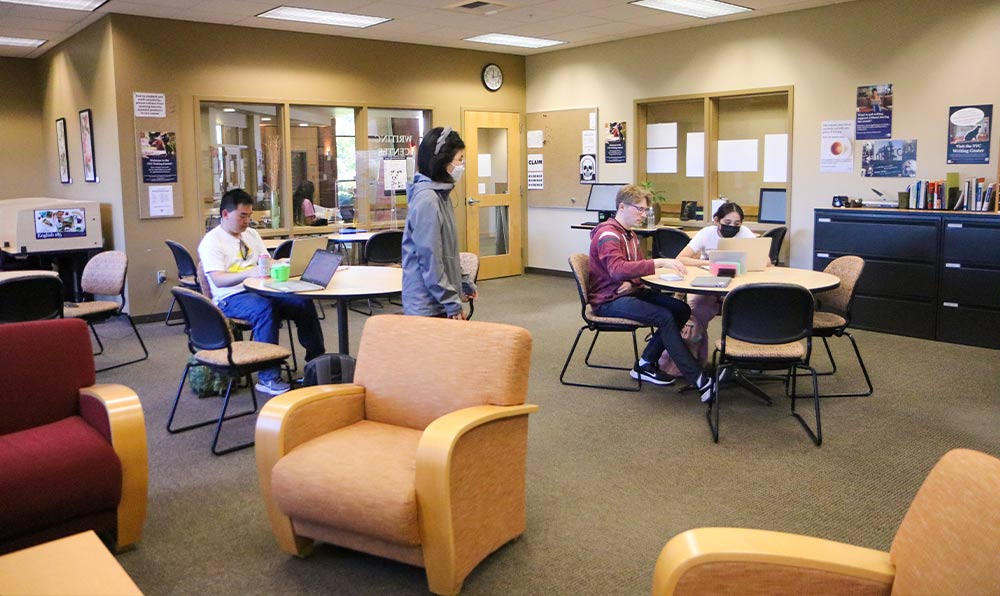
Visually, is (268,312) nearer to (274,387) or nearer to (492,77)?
(274,387)

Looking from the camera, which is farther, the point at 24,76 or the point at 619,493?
the point at 24,76

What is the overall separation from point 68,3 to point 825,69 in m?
6.75

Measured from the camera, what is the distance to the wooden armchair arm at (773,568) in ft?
5.96

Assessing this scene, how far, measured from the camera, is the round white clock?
10.2 m

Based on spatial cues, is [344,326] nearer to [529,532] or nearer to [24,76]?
[529,532]

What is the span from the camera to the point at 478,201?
34.0 feet

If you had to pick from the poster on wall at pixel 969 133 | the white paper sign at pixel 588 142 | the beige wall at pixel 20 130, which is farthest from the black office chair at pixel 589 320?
the beige wall at pixel 20 130

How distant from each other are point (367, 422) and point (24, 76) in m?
9.76

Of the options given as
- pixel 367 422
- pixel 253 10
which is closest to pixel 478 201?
pixel 253 10

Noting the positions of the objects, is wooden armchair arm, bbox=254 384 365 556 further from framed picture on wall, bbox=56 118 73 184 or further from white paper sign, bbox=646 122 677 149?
framed picture on wall, bbox=56 118 73 184

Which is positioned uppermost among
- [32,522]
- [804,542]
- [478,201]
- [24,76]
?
[24,76]

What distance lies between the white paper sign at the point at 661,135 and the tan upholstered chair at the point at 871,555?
780cm

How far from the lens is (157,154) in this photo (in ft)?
25.4

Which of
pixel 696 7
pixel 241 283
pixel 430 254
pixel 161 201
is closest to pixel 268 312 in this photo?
pixel 241 283
